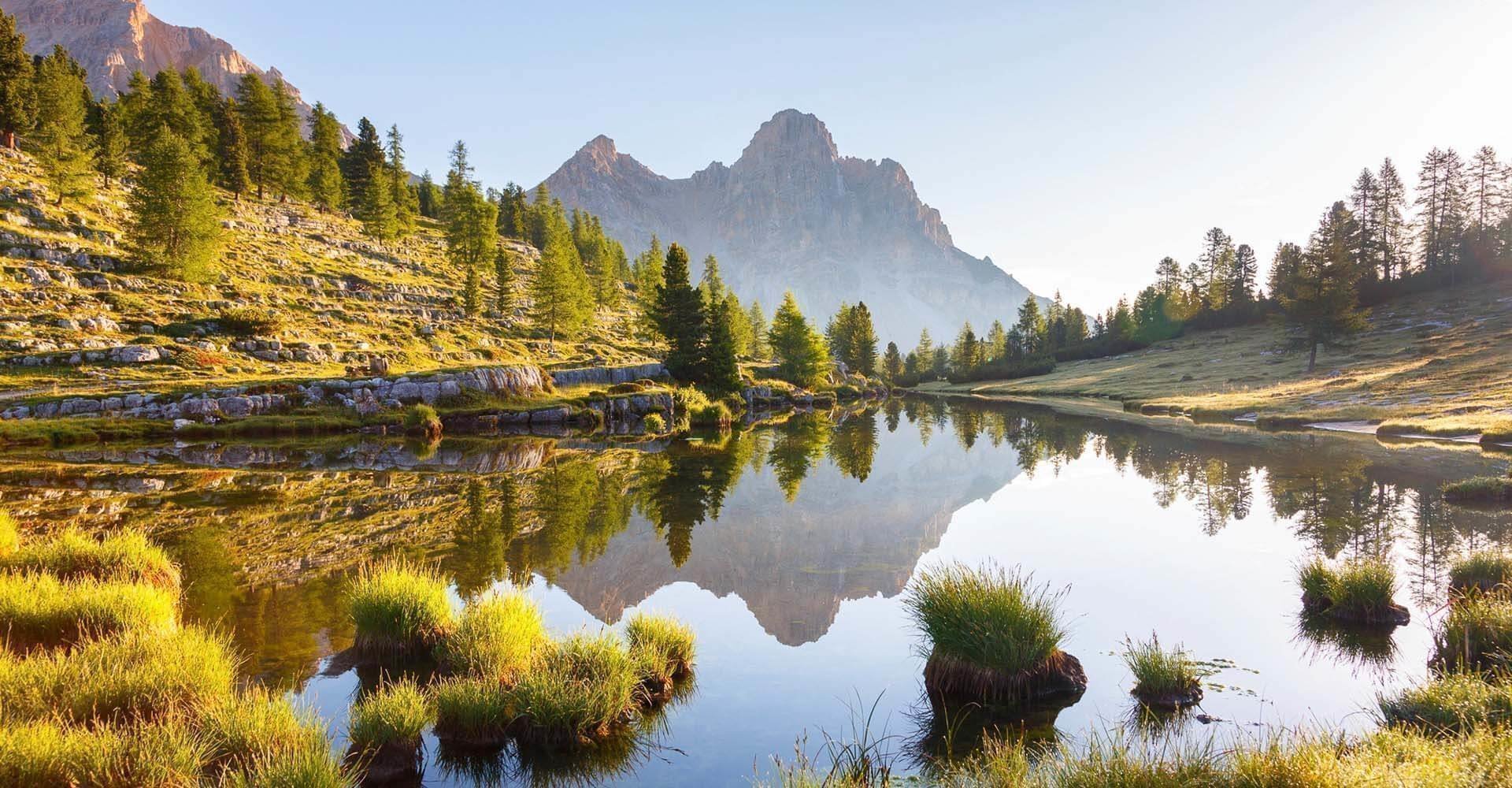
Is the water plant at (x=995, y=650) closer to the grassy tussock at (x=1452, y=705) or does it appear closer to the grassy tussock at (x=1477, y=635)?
the grassy tussock at (x=1452, y=705)

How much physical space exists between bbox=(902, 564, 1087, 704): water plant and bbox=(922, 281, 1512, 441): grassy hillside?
1526 inches

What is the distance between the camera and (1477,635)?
28.7ft

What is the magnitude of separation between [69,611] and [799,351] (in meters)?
83.4

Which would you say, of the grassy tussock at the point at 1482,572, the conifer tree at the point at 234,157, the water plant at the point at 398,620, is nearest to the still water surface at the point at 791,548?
the grassy tussock at the point at 1482,572

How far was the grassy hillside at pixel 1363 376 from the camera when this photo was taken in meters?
41.1

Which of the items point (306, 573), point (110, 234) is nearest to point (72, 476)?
point (306, 573)

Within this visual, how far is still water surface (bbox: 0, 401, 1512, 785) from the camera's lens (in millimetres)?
8320

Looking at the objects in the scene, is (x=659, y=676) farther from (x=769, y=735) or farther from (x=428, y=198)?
(x=428, y=198)

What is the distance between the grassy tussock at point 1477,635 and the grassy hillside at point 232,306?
183ft

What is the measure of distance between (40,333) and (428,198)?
102867 millimetres

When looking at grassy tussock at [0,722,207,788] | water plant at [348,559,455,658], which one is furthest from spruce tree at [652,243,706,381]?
grassy tussock at [0,722,207,788]

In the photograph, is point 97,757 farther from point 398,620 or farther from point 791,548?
point 791,548

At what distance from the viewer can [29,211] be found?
56375 mm

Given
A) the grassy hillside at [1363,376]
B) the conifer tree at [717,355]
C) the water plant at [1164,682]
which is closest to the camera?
the water plant at [1164,682]
